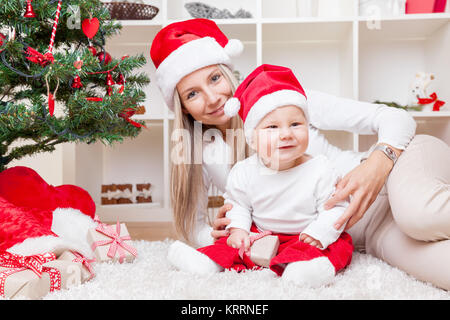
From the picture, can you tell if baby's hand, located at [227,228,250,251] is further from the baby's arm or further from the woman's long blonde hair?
the woman's long blonde hair

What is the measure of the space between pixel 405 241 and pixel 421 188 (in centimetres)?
13

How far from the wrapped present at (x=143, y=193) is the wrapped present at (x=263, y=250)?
134 centimetres

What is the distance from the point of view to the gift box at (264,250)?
855 mm

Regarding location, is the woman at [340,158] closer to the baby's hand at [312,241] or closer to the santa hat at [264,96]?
the baby's hand at [312,241]

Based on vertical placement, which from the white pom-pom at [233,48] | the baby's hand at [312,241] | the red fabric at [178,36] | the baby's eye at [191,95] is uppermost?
the red fabric at [178,36]

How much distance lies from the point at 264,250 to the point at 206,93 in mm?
444

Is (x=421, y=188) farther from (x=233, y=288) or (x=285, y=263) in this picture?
(x=233, y=288)

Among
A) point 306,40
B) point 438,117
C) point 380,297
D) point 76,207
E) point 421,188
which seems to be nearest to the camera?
point 380,297

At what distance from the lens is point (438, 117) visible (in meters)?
1.90

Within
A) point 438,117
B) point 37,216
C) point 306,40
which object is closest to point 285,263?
point 37,216

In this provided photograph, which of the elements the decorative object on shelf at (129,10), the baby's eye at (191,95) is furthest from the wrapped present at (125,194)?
the baby's eye at (191,95)

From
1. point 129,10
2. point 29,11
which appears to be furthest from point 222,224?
point 129,10

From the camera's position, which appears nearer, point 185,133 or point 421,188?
point 421,188

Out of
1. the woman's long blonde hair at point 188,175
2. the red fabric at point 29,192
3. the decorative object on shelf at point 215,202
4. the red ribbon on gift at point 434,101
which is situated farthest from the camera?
the red ribbon on gift at point 434,101
